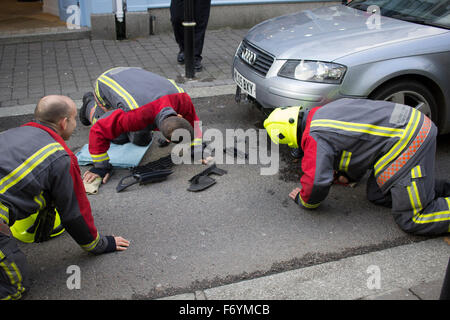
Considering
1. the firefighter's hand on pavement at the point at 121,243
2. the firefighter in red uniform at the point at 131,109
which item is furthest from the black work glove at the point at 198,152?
the firefighter's hand on pavement at the point at 121,243

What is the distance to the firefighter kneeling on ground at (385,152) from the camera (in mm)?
3119

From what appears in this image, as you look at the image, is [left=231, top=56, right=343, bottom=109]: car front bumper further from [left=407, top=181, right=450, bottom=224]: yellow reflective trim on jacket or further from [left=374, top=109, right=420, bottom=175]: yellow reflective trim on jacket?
[left=407, top=181, right=450, bottom=224]: yellow reflective trim on jacket

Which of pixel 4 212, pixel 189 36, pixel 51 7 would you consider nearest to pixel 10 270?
pixel 4 212

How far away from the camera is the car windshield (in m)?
4.33

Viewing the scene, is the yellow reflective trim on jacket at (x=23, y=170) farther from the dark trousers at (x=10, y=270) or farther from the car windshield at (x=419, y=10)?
the car windshield at (x=419, y=10)

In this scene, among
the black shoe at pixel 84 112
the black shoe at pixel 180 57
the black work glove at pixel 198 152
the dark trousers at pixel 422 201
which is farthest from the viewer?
the black shoe at pixel 180 57

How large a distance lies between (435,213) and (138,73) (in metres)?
2.67

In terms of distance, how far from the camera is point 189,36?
6.13 meters

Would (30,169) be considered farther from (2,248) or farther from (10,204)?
(2,248)

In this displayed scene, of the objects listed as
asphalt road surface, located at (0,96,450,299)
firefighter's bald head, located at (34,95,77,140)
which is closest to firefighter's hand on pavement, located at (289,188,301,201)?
asphalt road surface, located at (0,96,450,299)

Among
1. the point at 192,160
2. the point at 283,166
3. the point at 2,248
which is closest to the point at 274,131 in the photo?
the point at 283,166

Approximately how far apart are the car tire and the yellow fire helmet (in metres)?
1.16

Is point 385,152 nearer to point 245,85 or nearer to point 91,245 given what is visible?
point 245,85

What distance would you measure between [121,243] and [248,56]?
255cm
